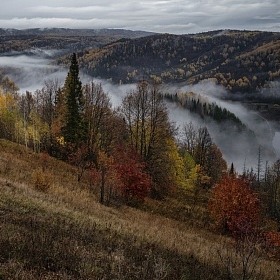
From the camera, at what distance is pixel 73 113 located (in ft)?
138

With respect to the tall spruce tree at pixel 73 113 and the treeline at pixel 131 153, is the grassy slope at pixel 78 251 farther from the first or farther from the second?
the tall spruce tree at pixel 73 113

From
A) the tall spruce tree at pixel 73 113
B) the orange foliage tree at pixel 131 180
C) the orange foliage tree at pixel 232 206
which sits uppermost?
the tall spruce tree at pixel 73 113

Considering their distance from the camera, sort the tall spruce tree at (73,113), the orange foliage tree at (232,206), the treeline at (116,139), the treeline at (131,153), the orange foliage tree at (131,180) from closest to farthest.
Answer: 1. the orange foliage tree at (131,180)
2. the treeline at (131,153)
3. the treeline at (116,139)
4. the orange foliage tree at (232,206)
5. the tall spruce tree at (73,113)

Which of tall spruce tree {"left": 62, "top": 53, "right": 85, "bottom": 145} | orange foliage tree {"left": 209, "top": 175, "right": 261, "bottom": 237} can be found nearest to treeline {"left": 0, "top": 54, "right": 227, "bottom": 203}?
tall spruce tree {"left": 62, "top": 53, "right": 85, "bottom": 145}

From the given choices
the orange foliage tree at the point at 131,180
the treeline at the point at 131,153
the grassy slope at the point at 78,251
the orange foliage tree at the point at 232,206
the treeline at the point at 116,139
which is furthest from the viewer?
the orange foliage tree at the point at 232,206

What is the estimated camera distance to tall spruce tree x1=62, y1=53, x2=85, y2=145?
42.0 meters

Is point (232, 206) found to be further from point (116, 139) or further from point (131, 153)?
point (116, 139)

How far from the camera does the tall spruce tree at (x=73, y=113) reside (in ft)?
138

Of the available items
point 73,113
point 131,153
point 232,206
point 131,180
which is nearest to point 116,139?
point 73,113

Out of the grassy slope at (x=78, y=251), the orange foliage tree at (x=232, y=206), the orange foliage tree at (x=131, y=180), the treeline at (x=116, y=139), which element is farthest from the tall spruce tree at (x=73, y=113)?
the grassy slope at (x=78, y=251)

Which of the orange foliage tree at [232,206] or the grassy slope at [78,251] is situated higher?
the grassy slope at [78,251]

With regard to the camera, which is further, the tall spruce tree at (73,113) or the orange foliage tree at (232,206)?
the tall spruce tree at (73,113)

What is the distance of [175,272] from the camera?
887 centimetres

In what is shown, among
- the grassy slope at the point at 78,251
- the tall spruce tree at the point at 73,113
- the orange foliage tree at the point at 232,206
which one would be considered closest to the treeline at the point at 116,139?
the tall spruce tree at the point at 73,113
